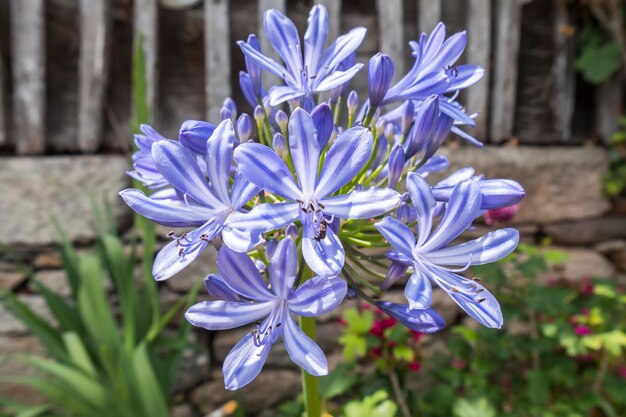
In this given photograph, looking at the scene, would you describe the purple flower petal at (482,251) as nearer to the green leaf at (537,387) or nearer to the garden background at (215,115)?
the green leaf at (537,387)

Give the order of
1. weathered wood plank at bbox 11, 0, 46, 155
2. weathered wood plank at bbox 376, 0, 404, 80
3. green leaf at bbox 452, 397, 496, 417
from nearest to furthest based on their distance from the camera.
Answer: green leaf at bbox 452, 397, 496, 417
weathered wood plank at bbox 11, 0, 46, 155
weathered wood plank at bbox 376, 0, 404, 80

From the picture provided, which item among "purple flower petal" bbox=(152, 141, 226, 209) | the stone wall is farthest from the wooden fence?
"purple flower petal" bbox=(152, 141, 226, 209)

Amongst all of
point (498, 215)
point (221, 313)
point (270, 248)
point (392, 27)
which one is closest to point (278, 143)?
point (270, 248)

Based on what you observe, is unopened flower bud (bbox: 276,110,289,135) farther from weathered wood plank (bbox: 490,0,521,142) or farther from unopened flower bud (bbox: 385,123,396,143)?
weathered wood plank (bbox: 490,0,521,142)

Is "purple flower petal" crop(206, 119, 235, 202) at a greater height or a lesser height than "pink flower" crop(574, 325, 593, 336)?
greater

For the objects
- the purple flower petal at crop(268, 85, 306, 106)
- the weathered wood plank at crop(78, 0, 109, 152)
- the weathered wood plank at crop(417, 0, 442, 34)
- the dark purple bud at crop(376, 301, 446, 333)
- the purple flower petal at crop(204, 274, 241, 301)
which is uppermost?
the weathered wood plank at crop(417, 0, 442, 34)

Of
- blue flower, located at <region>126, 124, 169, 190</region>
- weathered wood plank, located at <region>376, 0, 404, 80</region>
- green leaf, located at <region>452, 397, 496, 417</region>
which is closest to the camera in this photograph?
blue flower, located at <region>126, 124, 169, 190</region>

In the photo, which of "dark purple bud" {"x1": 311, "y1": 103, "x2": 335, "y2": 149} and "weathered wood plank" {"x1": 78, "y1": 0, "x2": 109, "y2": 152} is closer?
"dark purple bud" {"x1": 311, "y1": 103, "x2": 335, "y2": 149}

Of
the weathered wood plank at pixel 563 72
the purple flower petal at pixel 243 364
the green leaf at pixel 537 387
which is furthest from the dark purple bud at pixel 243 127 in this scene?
the weathered wood plank at pixel 563 72
